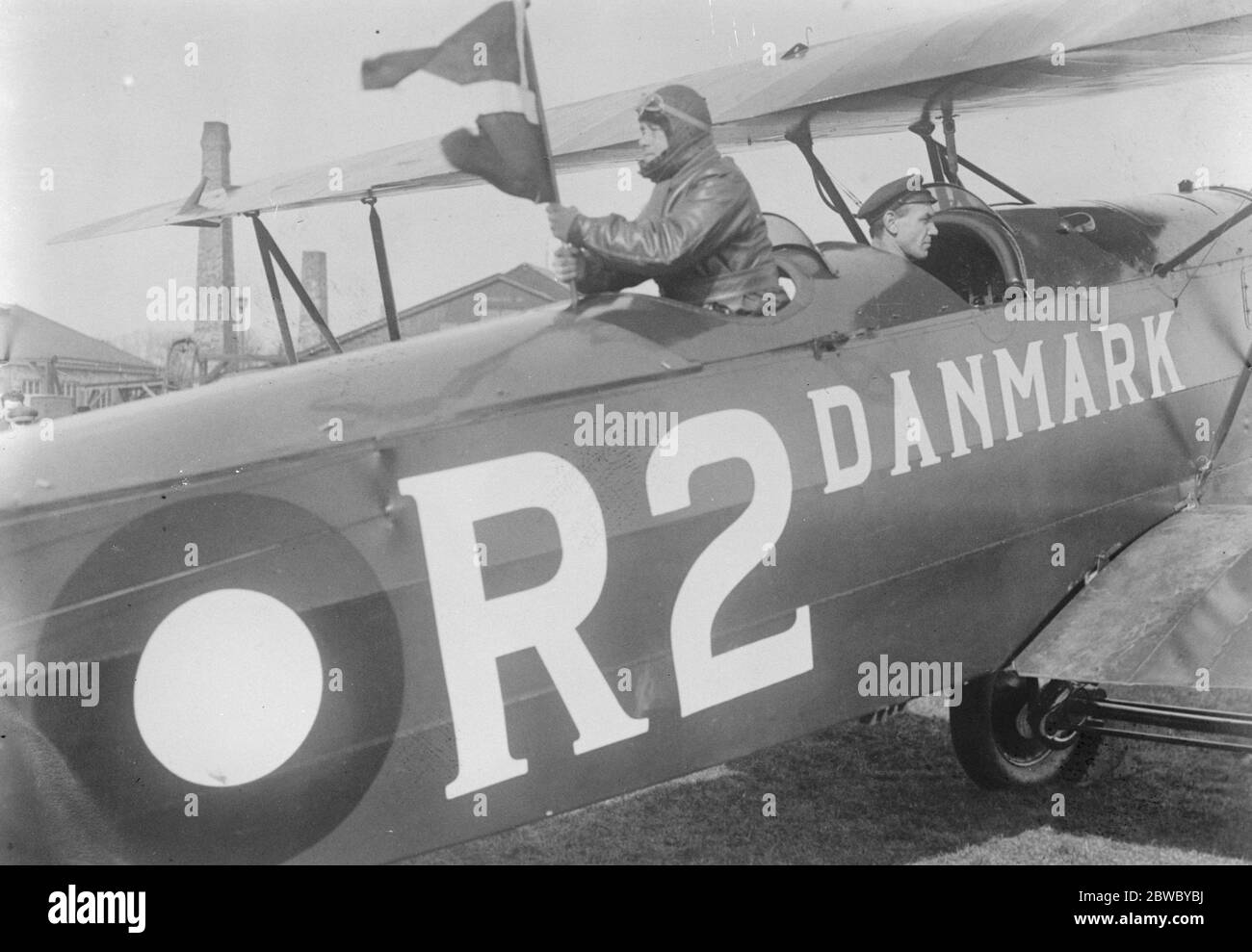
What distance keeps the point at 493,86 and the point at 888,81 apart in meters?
2.92

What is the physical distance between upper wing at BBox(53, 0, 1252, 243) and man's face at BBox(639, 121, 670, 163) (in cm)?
207

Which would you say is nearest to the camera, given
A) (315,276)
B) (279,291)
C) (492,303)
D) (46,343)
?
(279,291)

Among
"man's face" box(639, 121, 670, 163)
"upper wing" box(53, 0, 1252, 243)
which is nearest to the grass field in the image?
"man's face" box(639, 121, 670, 163)

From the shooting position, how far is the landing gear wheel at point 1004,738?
476cm

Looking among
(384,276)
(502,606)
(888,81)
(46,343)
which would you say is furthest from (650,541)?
(46,343)

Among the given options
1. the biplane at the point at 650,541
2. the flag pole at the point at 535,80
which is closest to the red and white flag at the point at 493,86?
the flag pole at the point at 535,80

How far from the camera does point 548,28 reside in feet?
15.8

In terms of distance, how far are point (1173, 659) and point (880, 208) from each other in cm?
210

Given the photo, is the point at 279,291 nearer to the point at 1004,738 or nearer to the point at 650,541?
the point at 650,541

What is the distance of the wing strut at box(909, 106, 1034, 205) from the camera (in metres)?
5.67

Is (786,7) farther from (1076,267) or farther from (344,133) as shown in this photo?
(344,133)

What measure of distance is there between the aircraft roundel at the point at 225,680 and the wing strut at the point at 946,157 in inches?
153

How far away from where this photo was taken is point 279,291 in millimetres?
6090

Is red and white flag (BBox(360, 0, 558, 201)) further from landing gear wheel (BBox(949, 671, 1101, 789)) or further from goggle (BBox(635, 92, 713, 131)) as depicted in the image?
landing gear wheel (BBox(949, 671, 1101, 789))
